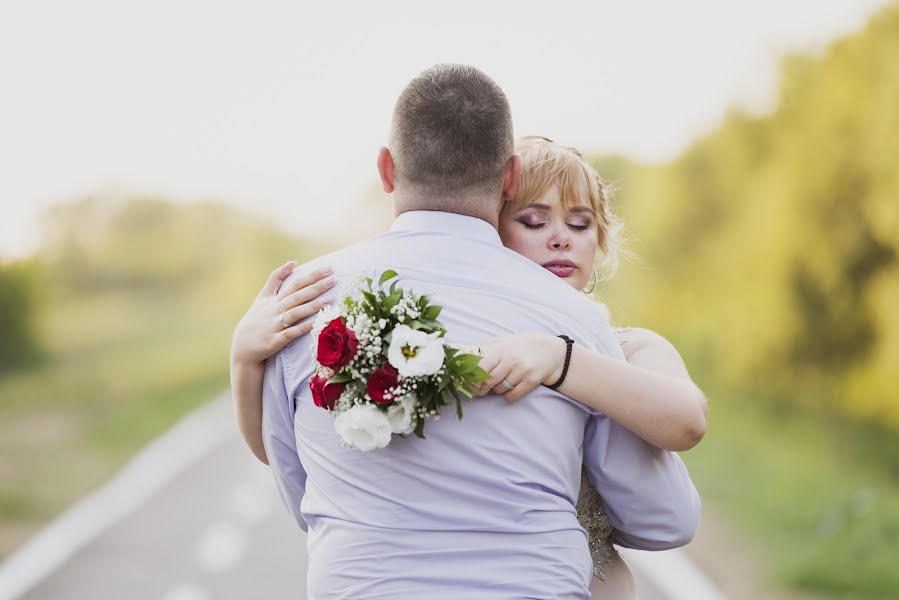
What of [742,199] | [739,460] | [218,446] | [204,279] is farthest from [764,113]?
[204,279]

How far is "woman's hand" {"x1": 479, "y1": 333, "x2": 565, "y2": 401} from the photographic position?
7.93ft

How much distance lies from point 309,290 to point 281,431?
0.37 m

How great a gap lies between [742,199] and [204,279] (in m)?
22.2

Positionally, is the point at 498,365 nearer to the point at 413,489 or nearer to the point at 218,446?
the point at 413,489

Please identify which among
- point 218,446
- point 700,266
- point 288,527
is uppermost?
point 700,266

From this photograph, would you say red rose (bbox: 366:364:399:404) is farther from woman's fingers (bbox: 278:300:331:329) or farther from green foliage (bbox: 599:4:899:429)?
green foliage (bbox: 599:4:899:429)

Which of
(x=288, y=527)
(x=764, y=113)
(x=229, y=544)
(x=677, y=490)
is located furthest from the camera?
(x=764, y=113)

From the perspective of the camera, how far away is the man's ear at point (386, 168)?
8.84ft

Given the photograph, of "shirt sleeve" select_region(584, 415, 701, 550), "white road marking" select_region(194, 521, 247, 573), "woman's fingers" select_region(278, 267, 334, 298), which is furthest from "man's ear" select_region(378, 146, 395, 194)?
"white road marking" select_region(194, 521, 247, 573)

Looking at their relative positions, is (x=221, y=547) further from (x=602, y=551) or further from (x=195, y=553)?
(x=602, y=551)

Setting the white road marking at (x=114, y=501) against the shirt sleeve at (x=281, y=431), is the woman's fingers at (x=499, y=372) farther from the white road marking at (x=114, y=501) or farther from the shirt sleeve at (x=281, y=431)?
the white road marking at (x=114, y=501)

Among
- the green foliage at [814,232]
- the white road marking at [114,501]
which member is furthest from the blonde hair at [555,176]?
the green foliage at [814,232]

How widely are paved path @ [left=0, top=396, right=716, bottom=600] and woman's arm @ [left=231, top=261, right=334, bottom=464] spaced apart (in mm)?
4585

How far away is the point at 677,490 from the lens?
8.79ft
